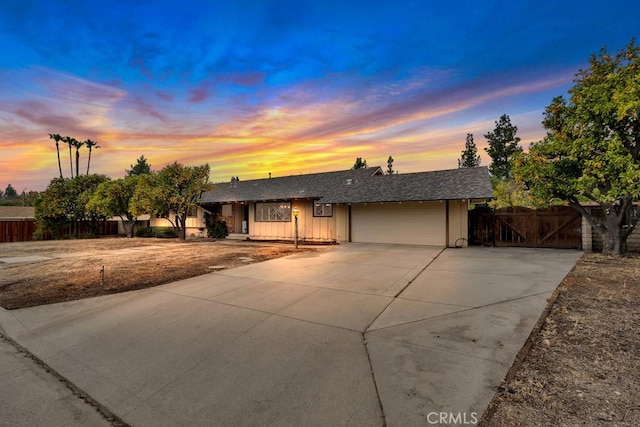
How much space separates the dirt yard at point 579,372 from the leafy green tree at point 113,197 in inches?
877

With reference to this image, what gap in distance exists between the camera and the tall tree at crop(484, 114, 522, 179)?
1474 inches

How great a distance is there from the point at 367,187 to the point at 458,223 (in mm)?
5098

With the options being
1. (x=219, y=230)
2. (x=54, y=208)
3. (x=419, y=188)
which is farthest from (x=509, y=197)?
(x=54, y=208)

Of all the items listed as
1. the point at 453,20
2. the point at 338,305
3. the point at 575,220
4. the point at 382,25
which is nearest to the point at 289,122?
the point at 382,25

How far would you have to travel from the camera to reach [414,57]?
11008 millimetres

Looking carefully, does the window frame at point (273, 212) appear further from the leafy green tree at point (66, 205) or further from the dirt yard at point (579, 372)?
the dirt yard at point (579, 372)

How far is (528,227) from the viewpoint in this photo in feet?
41.5

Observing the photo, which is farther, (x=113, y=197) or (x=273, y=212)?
(x=113, y=197)

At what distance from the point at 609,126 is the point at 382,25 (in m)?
8.17

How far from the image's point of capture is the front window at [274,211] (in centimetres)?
1839

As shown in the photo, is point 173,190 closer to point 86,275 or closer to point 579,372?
point 86,275

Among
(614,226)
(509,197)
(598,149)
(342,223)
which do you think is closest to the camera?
(598,149)

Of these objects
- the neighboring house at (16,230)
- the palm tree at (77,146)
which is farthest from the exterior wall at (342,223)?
the palm tree at (77,146)

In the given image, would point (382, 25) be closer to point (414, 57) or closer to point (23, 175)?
point (414, 57)
